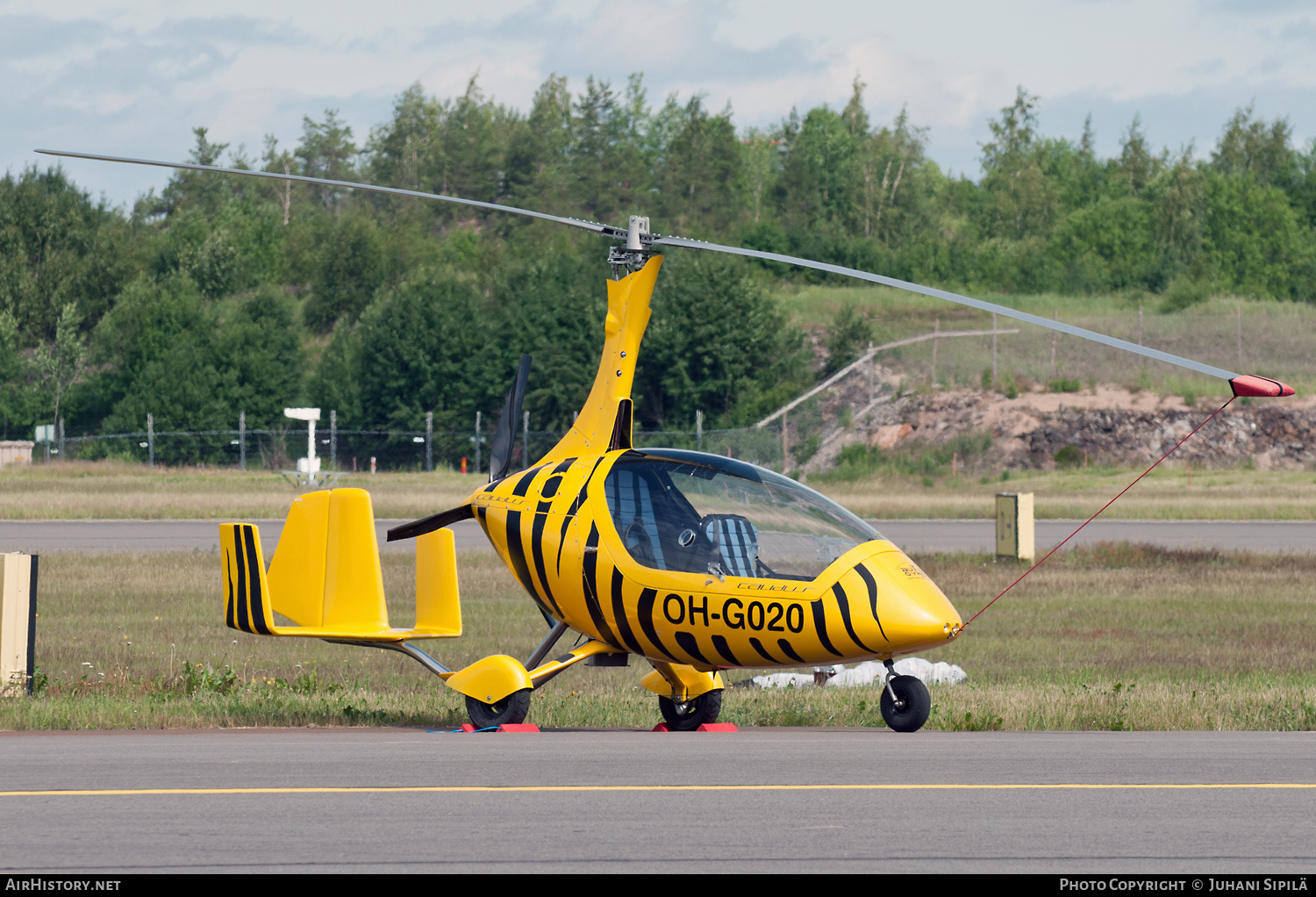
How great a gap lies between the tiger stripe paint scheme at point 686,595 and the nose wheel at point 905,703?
0.61 m

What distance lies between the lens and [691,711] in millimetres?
11469

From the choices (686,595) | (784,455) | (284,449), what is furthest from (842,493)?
(686,595)

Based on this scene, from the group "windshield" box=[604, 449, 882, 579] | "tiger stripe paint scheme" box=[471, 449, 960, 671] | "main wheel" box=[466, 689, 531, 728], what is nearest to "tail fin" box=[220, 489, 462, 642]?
"tiger stripe paint scheme" box=[471, 449, 960, 671]

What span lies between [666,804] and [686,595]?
10.1ft

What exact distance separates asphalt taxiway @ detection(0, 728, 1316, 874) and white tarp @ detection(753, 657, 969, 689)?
5.06m

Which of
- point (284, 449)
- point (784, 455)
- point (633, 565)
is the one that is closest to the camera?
point (633, 565)

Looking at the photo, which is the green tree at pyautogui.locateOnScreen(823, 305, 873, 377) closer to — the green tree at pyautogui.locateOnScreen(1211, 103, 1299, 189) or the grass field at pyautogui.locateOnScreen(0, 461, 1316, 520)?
the grass field at pyautogui.locateOnScreen(0, 461, 1316, 520)

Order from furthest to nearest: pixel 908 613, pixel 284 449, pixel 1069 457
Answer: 1. pixel 284 449
2. pixel 1069 457
3. pixel 908 613

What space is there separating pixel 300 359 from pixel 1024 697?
67.5 meters

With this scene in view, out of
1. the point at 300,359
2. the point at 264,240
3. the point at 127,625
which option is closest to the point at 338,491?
the point at 127,625

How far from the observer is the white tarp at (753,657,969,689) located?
1537 centimetres

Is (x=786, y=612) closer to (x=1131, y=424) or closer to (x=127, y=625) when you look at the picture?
(x=127, y=625)

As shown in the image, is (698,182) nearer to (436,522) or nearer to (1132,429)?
(1132,429)

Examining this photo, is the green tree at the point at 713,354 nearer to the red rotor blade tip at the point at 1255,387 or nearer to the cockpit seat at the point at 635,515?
the cockpit seat at the point at 635,515
